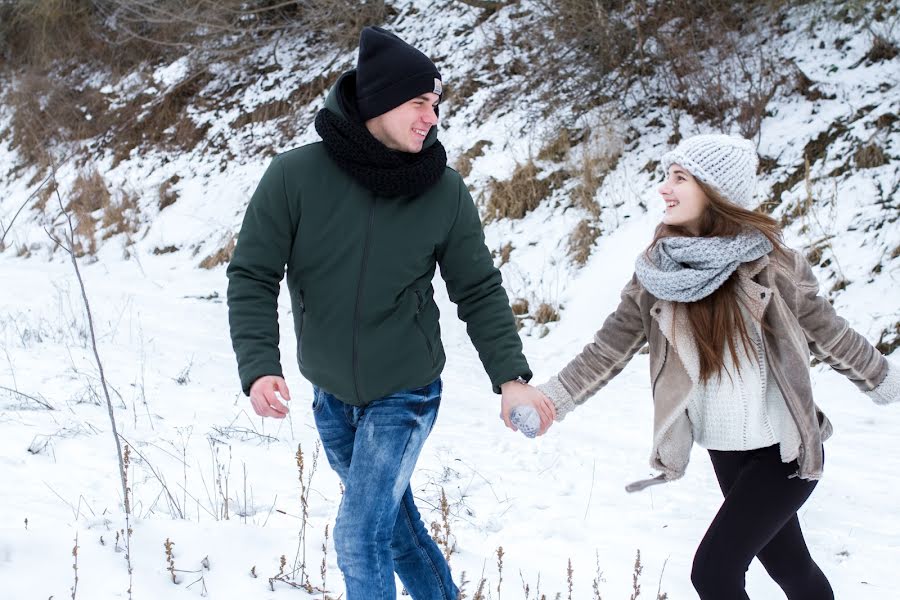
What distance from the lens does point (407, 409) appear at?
2.41m

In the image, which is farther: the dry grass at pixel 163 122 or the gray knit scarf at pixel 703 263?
the dry grass at pixel 163 122

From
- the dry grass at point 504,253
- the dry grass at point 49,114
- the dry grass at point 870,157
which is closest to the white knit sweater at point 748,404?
the dry grass at point 870,157

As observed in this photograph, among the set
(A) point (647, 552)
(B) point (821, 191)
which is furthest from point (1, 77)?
(A) point (647, 552)

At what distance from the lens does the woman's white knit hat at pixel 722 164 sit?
2451 mm

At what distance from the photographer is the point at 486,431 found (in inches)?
211

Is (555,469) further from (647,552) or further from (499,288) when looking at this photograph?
(499,288)

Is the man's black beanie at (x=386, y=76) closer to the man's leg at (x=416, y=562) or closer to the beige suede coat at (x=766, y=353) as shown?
the beige suede coat at (x=766, y=353)

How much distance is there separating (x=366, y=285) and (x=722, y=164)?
1.12 metres

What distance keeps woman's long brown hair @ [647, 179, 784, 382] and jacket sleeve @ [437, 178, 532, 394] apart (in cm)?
52

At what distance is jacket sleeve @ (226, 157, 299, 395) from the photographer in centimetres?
232

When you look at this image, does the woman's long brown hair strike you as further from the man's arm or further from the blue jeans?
the blue jeans

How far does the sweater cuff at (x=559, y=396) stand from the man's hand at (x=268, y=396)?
0.86 metres

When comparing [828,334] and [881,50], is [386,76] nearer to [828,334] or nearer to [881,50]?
[828,334]

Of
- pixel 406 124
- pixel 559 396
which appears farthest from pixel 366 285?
pixel 559 396
